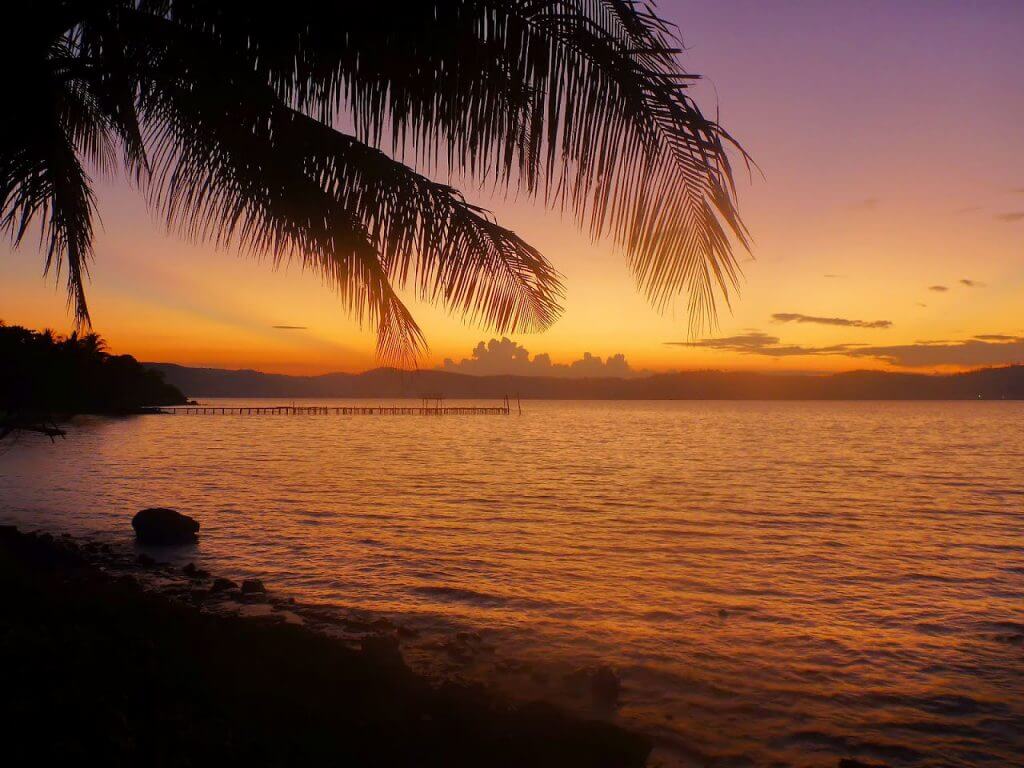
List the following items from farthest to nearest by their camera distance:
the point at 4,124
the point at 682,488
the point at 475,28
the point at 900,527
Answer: the point at 682,488, the point at 900,527, the point at 4,124, the point at 475,28

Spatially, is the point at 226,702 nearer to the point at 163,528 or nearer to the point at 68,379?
the point at 163,528

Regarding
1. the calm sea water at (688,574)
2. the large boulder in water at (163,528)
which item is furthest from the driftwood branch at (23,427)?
the large boulder in water at (163,528)

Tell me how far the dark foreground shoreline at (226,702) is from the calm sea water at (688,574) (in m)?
1.71

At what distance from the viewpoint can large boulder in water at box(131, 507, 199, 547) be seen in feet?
50.8

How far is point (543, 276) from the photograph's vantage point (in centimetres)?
411

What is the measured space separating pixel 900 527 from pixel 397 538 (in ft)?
50.7

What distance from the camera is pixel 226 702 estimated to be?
5.36 metres

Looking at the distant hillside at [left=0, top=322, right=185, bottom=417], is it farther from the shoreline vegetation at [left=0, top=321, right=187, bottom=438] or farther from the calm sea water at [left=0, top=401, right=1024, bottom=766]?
the calm sea water at [left=0, top=401, right=1024, bottom=766]

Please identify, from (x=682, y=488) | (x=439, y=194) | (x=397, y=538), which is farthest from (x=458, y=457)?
(x=439, y=194)

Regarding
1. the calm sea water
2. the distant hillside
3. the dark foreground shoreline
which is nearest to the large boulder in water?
the calm sea water

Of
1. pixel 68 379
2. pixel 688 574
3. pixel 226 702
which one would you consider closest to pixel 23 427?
pixel 226 702

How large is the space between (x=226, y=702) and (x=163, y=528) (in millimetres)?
11748

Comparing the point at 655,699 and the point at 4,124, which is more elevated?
the point at 4,124

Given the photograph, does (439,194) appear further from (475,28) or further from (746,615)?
(746,615)
